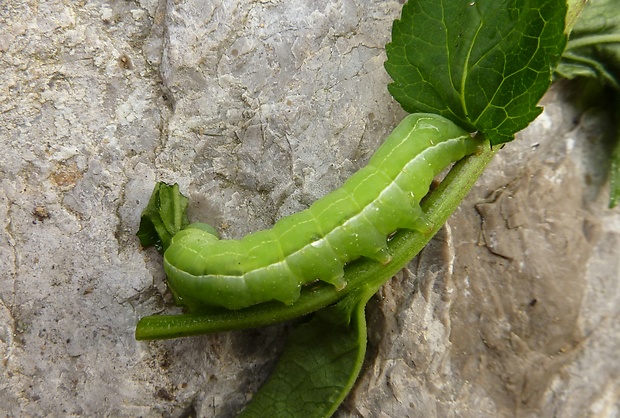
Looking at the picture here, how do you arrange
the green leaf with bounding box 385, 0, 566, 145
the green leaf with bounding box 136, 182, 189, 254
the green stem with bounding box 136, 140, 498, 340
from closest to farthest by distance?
the green leaf with bounding box 385, 0, 566, 145 < the green stem with bounding box 136, 140, 498, 340 < the green leaf with bounding box 136, 182, 189, 254

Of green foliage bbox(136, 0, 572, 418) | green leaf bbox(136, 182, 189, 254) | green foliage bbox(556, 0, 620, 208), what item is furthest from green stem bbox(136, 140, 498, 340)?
green foliage bbox(556, 0, 620, 208)

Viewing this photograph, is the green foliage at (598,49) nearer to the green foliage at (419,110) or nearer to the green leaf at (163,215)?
the green foliage at (419,110)

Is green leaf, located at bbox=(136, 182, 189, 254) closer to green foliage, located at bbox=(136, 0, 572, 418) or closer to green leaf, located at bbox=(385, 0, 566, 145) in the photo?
green foliage, located at bbox=(136, 0, 572, 418)

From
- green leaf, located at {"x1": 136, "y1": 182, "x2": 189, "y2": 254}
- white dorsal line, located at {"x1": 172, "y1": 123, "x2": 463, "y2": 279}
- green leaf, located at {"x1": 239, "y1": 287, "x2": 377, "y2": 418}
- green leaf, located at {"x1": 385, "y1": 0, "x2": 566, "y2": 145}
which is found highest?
green leaf, located at {"x1": 385, "y1": 0, "x2": 566, "y2": 145}

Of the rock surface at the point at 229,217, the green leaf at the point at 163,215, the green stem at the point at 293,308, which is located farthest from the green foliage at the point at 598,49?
the green leaf at the point at 163,215

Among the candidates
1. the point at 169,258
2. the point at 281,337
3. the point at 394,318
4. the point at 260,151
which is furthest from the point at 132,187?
the point at 394,318

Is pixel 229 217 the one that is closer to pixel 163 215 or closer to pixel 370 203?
pixel 163 215

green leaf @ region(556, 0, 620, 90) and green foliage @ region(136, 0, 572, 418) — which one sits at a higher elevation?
green leaf @ region(556, 0, 620, 90)
